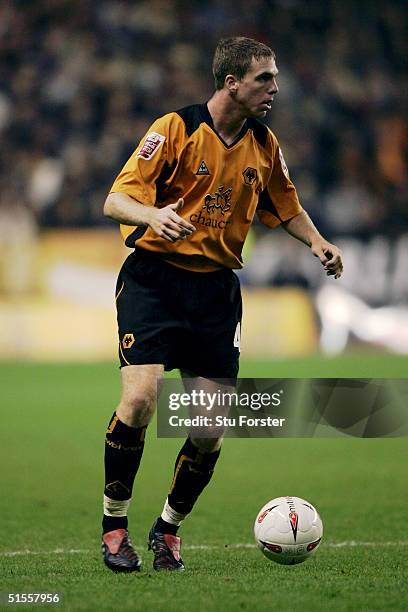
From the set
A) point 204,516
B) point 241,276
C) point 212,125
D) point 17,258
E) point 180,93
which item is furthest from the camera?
point 180,93

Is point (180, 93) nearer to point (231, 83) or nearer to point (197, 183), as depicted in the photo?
point (231, 83)

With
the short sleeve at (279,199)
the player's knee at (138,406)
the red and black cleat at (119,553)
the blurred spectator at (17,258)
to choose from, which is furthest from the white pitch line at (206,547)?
the blurred spectator at (17,258)

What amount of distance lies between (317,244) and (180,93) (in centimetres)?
1436

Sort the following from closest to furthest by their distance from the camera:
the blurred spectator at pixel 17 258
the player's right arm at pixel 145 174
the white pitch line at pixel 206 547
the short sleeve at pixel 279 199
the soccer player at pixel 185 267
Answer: the player's right arm at pixel 145 174, the soccer player at pixel 185 267, the white pitch line at pixel 206 547, the short sleeve at pixel 279 199, the blurred spectator at pixel 17 258

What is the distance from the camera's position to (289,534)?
4.89 metres

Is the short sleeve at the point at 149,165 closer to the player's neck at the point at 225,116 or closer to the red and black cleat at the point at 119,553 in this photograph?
the player's neck at the point at 225,116

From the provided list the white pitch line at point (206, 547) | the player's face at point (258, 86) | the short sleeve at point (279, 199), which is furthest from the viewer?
the short sleeve at point (279, 199)

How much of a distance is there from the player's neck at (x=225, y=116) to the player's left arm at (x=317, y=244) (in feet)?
1.97

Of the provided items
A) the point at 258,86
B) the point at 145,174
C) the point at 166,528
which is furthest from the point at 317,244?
the point at 166,528

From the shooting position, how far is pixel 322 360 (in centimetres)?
1518

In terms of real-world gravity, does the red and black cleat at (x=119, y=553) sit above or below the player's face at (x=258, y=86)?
below

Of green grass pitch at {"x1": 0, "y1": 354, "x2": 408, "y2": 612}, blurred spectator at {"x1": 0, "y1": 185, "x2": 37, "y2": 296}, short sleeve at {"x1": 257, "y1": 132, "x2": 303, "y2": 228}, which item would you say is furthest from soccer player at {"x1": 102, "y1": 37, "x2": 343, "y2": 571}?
blurred spectator at {"x1": 0, "y1": 185, "x2": 37, "y2": 296}

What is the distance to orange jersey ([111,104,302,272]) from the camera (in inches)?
194

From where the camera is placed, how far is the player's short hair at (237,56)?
5.02m
